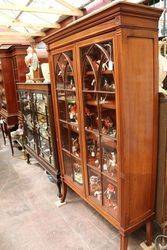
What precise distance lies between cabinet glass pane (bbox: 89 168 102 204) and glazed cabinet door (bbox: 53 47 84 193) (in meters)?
0.13

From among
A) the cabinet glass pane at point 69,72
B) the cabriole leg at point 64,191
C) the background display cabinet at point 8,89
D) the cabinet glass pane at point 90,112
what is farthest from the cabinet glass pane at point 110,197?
the background display cabinet at point 8,89

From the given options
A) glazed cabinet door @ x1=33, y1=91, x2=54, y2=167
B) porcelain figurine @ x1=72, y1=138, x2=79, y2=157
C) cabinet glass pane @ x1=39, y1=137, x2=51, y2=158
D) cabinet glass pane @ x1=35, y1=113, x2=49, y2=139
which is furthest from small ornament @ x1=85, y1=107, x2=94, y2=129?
cabinet glass pane @ x1=39, y1=137, x2=51, y2=158

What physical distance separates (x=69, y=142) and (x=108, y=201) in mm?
677

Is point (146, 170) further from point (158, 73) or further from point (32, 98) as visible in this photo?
point (32, 98)

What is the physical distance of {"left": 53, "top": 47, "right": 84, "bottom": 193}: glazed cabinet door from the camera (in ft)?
5.90

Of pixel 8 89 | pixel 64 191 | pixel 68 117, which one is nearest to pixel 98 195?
pixel 64 191

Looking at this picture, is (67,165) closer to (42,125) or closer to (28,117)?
(42,125)

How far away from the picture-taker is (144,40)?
1.30 meters

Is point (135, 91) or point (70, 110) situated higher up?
point (135, 91)

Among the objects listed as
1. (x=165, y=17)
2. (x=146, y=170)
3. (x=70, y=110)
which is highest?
(x=165, y=17)

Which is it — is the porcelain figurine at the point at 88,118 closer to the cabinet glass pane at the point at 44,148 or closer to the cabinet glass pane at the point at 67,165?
the cabinet glass pane at the point at 67,165

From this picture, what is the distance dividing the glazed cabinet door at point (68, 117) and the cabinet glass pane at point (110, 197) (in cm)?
31

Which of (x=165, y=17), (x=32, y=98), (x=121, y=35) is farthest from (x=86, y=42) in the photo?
(x=32, y=98)

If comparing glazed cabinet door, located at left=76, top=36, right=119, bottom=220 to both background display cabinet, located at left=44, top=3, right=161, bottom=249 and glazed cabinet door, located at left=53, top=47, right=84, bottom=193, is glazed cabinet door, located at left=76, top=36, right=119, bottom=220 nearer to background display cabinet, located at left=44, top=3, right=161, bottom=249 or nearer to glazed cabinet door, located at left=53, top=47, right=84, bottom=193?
background display cabinet, located at left=44, top=3, right=161, bottom=249
